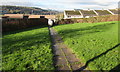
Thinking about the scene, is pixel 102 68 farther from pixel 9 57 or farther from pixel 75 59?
pixel 9 57

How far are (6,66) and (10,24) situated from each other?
1142 centimetres

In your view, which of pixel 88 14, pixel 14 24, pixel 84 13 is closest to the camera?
pixel 14 24

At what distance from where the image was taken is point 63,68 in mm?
3725

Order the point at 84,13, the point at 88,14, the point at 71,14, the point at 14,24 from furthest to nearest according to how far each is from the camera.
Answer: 1. the point at 88,14
2. the point at 84,13
3. the point at 71,14
4. the point at 14,24

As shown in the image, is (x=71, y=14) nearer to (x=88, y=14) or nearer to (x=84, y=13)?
(x=84, y=13)

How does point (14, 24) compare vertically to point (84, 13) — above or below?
above

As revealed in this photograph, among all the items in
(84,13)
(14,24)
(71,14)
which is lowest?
(71,14)

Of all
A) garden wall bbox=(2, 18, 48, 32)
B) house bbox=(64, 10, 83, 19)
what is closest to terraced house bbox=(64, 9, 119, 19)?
house bbox=(64, 10, 83, 19)

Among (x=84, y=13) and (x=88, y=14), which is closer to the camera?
(x=84, y=13)

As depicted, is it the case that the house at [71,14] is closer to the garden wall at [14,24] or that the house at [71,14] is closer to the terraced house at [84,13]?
the terraced house at [84,13]

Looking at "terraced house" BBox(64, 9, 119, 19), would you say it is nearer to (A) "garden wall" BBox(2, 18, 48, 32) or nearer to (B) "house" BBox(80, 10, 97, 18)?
(B) "house" BBox(80, 10, 97, 18)

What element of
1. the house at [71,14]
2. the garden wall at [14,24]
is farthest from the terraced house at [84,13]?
the garden wall at [14,24]

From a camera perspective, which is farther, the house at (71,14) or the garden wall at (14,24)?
the house at (71,14)

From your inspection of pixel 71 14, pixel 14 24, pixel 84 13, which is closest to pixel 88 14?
pixel 84 13
